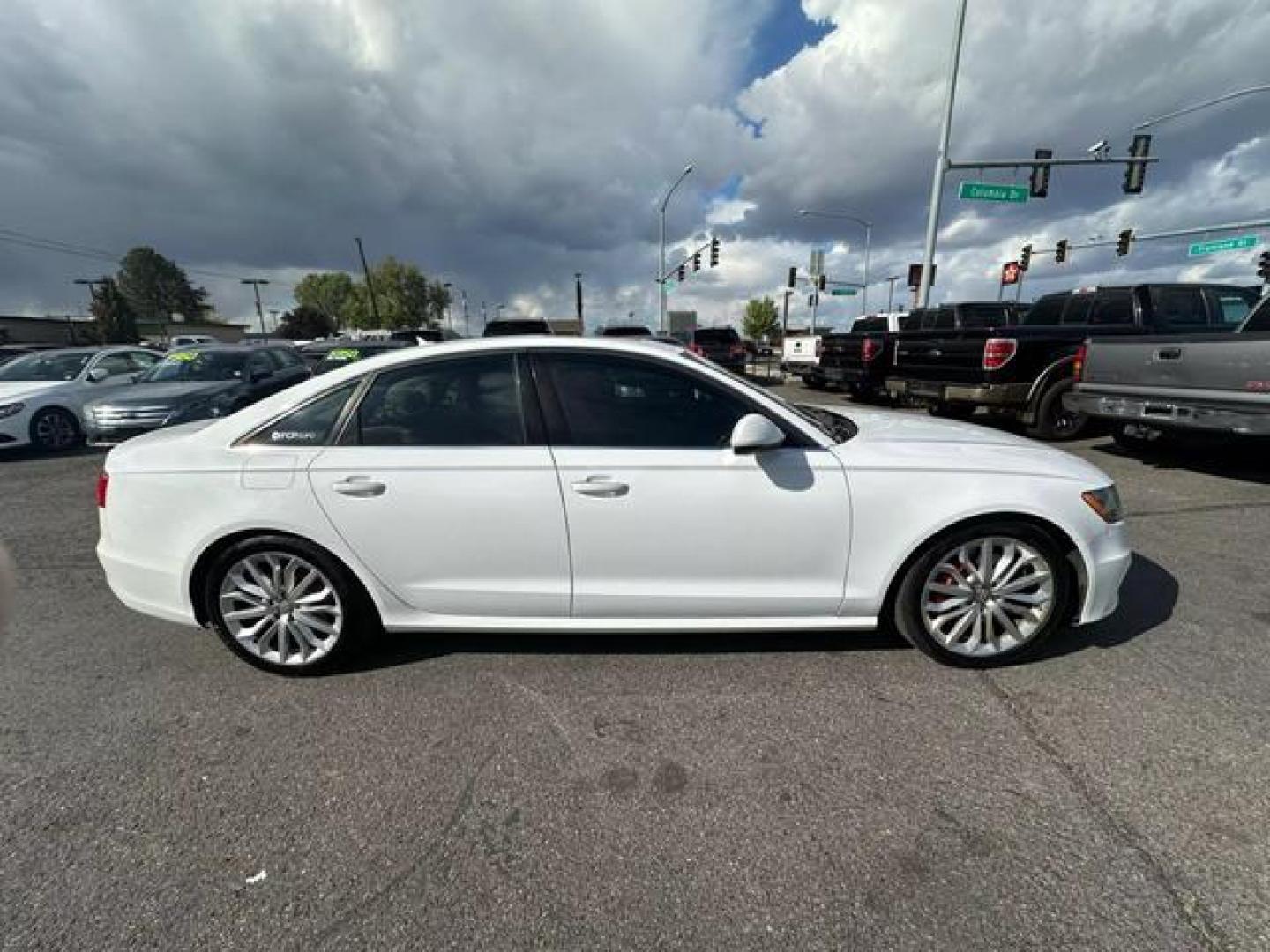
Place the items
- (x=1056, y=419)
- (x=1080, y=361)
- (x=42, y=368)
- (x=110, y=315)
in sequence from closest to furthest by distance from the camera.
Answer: (x=1080, y=361) → (x=1056, y=419) → (x=42, y=368) → (x=110, y=315)

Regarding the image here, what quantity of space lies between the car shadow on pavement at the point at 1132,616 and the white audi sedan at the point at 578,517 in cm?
28

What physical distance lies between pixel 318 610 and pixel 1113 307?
1050 centimetres

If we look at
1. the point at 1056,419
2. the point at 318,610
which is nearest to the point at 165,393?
the point at 318,610

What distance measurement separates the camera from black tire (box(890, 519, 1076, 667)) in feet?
8.66

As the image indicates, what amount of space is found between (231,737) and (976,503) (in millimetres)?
3350

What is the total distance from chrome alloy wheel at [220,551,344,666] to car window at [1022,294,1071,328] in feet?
35.3

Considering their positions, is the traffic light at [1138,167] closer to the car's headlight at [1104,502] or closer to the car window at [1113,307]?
the car window at [1113,307]

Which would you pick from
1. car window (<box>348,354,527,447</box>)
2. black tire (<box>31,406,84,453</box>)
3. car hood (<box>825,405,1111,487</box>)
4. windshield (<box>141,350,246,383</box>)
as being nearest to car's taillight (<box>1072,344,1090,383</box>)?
car hood (<box>825,405,1111,487</box>)

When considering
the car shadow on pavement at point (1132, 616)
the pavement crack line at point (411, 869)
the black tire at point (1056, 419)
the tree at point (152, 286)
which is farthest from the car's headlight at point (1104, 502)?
the tree at point (152, 286)

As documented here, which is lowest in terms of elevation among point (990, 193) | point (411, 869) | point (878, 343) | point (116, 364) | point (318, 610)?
point (411, 869)

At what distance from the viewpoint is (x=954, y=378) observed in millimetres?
7918

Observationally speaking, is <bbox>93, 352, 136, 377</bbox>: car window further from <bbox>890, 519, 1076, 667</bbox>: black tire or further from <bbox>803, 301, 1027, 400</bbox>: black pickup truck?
<bbox>803, 301, 1027, 400</bbox>: black pickup truck

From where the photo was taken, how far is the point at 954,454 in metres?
2.70

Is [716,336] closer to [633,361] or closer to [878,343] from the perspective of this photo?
[878,343]
